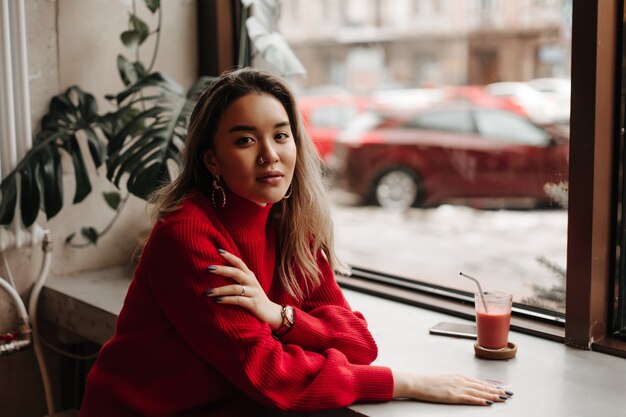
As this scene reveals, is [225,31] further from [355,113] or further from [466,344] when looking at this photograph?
[355,113]

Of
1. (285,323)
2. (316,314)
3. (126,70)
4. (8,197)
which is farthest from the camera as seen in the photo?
(126,70)

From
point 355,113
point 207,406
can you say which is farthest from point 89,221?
point 355,113

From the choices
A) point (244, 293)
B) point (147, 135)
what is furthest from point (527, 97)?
point (244, 293)

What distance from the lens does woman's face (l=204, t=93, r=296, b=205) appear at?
133 centimetres

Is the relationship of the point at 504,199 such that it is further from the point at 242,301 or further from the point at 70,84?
the point at 242,301

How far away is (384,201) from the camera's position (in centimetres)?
754

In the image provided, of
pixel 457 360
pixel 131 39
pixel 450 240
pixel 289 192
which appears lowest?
pixel 450 240

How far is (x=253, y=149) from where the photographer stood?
4.39 ft

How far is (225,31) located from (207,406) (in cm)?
150

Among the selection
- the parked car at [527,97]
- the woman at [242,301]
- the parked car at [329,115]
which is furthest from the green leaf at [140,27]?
the parked car at [329,115]

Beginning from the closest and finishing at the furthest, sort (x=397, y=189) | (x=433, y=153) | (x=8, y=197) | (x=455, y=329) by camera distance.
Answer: (x=455, y=329), (x=8, y=197), (x=433, y=153), (x=397, y=189)

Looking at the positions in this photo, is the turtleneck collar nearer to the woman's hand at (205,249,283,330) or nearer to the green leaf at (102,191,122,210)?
the woman's hand at (205,249,283,330)

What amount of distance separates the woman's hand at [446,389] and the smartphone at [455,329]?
34cm

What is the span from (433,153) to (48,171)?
560 centimetres
